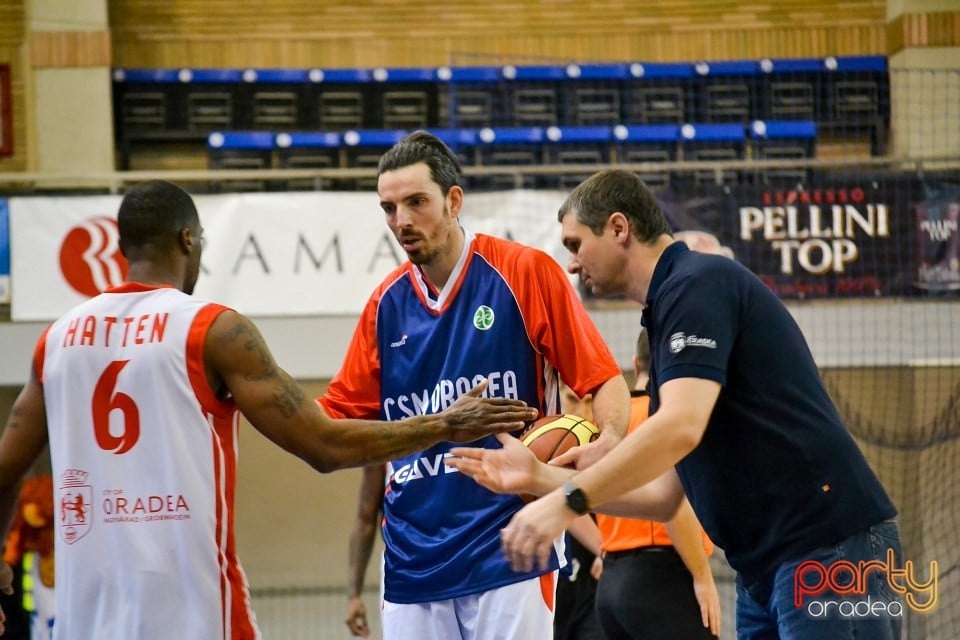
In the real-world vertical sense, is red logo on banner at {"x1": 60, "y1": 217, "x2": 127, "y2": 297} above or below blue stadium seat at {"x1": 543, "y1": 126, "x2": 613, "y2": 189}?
below

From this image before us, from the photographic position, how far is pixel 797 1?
1584 centimetres

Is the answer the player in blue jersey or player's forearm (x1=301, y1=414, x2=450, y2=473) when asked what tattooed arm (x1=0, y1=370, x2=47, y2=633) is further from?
the player in blue jersey

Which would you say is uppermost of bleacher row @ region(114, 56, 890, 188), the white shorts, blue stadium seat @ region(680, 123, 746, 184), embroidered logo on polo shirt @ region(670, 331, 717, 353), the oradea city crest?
bleacher row @ region(114, 56, 890, 188)

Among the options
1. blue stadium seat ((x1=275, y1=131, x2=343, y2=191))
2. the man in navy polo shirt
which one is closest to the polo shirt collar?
the man in navy polo shirt

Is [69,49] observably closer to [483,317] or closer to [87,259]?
[87,259]

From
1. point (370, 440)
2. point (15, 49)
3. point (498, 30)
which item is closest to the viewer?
point (370, 440)

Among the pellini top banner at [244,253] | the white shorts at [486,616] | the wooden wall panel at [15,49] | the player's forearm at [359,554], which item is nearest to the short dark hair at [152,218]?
the white shorts at [486,616]

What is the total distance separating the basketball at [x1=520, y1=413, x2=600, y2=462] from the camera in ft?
12.0

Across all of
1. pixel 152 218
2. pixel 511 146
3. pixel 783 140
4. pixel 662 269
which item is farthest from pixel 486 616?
pixel 783 140

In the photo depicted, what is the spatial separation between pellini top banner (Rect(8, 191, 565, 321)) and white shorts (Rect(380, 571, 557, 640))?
745cm

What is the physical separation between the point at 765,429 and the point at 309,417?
4.25ft

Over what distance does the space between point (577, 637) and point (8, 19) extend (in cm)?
1290

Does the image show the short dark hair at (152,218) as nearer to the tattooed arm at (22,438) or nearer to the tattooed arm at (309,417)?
the tattooed arm at (309,417)

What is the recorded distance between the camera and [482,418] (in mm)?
3445
